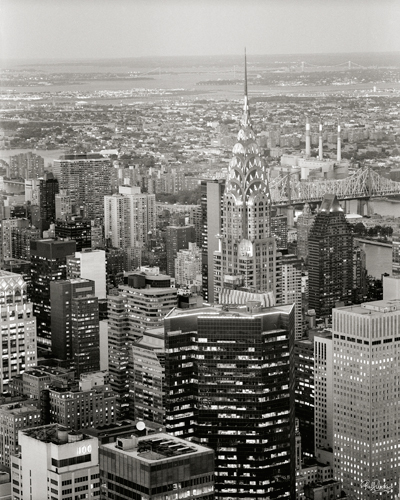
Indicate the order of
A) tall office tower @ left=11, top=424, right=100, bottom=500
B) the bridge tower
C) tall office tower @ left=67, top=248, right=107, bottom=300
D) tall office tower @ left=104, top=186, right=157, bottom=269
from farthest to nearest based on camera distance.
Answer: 1. tall office tower @ left=104, top=186, right=157, bottom=269
2. the bridge tower
3. tall office tower @ left=67, top=248, right=107, bottom=300
4. tall office tower @ left=11, top=424, right=100, bottom=500

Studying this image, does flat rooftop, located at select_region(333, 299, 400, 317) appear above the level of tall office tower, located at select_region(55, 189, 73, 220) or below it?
below

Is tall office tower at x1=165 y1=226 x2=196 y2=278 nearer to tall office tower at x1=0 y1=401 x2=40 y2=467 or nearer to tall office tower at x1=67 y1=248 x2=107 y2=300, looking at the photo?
tall office tower at x1=67 y1=248 x2=107 y2=300

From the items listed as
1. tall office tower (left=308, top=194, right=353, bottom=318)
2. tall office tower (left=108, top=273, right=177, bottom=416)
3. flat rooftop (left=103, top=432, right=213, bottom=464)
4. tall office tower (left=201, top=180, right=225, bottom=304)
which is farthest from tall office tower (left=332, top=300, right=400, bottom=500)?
flat rooftop (left=103, top=432, right=213, bottom=464)

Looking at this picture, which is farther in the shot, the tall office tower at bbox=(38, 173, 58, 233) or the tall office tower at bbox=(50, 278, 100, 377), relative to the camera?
the tall office tower at bbox=(38, 173, 58, 233)

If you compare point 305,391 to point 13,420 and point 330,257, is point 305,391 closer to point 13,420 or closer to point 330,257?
point 13,420

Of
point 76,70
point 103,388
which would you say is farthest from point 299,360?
point 76,70
